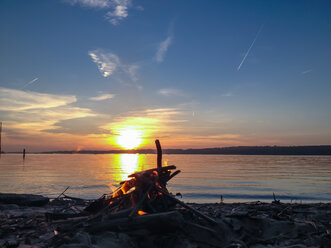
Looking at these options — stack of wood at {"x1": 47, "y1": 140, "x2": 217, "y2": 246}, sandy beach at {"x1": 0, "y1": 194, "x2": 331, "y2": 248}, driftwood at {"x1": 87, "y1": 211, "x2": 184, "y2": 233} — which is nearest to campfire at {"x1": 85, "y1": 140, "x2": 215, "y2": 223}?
stack of wood at {"x1": 47, "y1": 140, "x2": 217, "y2": 246}

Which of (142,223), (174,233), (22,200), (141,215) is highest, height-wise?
(141,215)

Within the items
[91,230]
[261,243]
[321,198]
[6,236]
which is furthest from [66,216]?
[321,198]

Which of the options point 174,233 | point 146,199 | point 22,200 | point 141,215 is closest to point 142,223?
point 141,215

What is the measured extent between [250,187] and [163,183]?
20.4m

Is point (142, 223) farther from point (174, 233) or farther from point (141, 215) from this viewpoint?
point (174, 233)

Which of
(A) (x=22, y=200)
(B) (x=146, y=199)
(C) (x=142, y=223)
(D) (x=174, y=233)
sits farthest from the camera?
(A) (x=22, y=200)

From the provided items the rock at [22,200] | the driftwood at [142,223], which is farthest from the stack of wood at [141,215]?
the rock at [22,200]

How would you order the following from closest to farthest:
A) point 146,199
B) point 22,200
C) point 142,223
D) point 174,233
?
1. point 142,223
2. point 174,233
3. point 146,199
4. point 22,200

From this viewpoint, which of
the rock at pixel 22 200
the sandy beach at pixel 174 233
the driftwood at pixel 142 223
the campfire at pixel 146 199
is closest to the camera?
the sandy beach at pixel 174 233

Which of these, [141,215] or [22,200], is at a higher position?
[141,215]

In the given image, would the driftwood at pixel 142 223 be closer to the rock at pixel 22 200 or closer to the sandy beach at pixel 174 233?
the sandy beach at pixel 174 233

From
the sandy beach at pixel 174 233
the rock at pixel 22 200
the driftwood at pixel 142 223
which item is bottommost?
the rock at pixel 22 200

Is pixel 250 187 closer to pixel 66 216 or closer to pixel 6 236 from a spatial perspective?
pixel 66 216

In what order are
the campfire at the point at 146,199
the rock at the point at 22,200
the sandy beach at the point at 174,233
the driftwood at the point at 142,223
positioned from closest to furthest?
the sandy beach at the point at 174,233, the driftwood at the point at 142,223, the campfire at the point at 146,199, the rock at the point at 22,200
